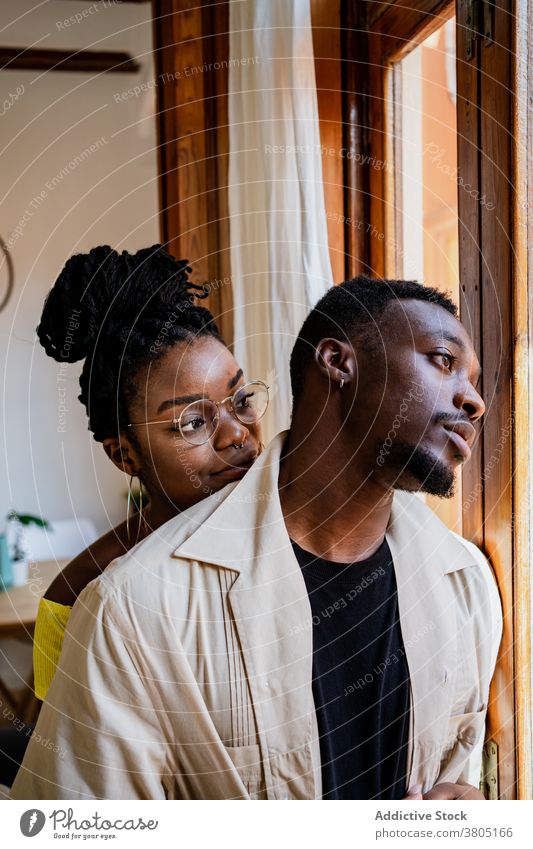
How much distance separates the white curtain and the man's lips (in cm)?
33

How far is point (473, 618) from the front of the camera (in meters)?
0.68

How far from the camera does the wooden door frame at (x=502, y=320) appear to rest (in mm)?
626

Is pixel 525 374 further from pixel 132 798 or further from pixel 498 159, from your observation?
pixel 132 798

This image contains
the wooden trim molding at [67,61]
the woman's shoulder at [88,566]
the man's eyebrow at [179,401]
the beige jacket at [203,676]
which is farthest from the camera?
the wooden trim molding at [67,61]

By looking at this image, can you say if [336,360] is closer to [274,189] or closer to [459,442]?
[459,442]

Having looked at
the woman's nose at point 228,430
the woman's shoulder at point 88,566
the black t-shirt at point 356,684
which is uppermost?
the woman's nose at point 228,430

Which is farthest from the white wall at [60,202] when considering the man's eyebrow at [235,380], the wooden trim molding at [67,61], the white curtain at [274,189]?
the man's eyebrow at [235,380]

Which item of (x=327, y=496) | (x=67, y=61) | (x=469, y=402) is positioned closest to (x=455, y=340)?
(x=469, y=402)

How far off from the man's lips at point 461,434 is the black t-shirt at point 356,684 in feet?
0.44

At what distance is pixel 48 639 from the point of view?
774 mm

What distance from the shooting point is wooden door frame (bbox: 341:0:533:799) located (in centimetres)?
63

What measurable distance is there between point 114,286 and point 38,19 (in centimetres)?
91

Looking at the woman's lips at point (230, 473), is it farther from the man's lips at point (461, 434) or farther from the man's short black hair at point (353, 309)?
the man's lips at point (461, 434)

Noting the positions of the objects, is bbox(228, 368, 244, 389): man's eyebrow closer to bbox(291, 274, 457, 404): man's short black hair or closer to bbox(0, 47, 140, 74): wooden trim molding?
bbox(291, 274, 457, 404): man's short black hair
